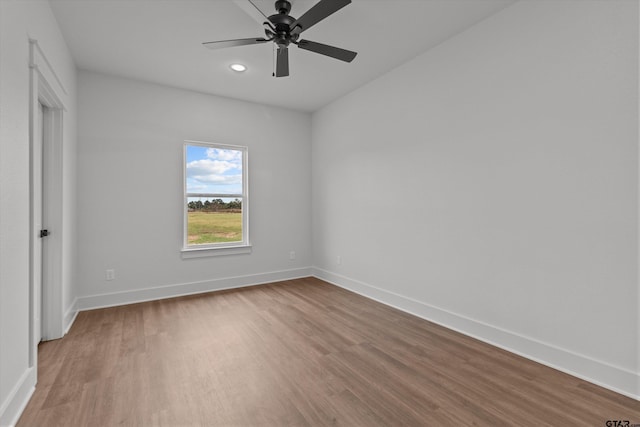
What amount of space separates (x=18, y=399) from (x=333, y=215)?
368 cm

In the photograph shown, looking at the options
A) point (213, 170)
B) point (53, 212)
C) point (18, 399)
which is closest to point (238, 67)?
point (213, 170)

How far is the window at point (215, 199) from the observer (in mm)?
4238

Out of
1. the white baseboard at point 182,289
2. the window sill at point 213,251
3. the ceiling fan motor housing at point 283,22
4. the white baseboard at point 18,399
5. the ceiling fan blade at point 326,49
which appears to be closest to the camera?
the white baseboard at point 18,399

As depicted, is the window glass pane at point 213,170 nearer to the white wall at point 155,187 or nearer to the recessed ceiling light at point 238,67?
the white wall at point 155,187

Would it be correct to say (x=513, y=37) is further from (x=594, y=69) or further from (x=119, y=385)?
(x=119, y=385)

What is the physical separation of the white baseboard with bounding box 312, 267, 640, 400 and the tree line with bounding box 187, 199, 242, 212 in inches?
96.6

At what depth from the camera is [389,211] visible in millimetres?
3678

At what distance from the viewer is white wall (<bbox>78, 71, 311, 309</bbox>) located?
3.59 meters

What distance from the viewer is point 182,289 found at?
4086mm

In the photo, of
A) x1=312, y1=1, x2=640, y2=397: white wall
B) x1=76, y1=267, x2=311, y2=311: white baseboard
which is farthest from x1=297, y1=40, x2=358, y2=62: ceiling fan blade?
x1=76, y1=267, x2=311, y2=311: white baseboard

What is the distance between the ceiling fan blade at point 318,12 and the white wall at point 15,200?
5.38 ft

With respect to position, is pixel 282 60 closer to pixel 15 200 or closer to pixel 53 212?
pixel 15 200

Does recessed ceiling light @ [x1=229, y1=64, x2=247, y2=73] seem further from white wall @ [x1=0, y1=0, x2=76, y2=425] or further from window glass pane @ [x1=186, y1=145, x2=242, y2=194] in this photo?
white wall @ [x1=0, y1=0, x2=76, y2=425]

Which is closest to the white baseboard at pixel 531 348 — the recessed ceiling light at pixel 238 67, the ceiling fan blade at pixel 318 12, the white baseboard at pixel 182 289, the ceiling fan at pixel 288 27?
the white baseboard at pixel 182 289
